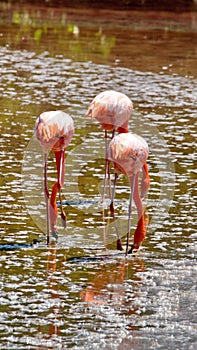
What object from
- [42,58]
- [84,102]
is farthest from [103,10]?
[84,102]

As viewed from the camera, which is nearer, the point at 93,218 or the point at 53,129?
the point at 53,129

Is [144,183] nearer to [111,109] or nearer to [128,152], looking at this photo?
[111,109]

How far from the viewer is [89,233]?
7.19 metres

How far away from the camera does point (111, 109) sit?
7.17 m

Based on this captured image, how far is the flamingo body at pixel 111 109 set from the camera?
7164 mm

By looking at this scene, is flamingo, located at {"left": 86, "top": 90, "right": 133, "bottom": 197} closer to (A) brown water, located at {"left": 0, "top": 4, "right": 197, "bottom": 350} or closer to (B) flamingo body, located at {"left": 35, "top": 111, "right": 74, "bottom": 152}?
(B) flamingo body, located at {"left": 35, "top": 111, "right": 74, "bottom": 152}

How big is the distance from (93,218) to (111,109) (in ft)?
2.98

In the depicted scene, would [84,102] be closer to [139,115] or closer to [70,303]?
[139,115]

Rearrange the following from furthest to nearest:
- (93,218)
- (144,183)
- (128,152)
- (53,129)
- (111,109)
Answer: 1. (144,183)
2. (93,218)
3. (111,109)
4. (53,129)
5. (128,152)

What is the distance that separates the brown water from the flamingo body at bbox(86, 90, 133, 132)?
77cm

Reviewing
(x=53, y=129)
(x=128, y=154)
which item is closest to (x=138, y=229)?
(x=128, y=154)

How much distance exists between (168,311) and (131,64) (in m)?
10.7

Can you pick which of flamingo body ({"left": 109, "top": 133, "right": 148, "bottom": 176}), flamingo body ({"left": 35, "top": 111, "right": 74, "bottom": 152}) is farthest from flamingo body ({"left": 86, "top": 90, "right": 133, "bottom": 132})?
flamingo body ({"left": 109, "top": 133, "right": 148, "bottom": 176})

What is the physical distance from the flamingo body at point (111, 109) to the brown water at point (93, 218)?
2.52 feet
